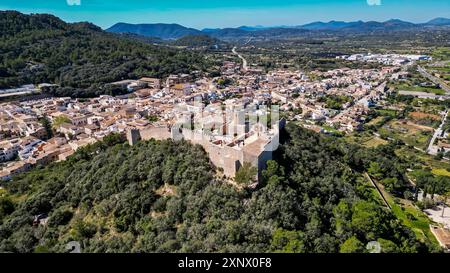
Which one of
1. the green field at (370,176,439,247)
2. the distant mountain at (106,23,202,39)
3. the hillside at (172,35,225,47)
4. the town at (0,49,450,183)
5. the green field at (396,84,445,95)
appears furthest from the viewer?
the distant mountain at (106,23,202,39)

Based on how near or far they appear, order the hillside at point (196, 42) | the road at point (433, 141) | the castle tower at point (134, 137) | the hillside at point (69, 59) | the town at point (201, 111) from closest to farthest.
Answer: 1. the town at point (201, 111)
2. the castle tower at point (134, 137)
3. the road at point (433, 141)
4. the hillside at point (69, 59)
5. the hillside at point (196, 42)

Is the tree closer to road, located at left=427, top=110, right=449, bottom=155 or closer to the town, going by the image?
the town

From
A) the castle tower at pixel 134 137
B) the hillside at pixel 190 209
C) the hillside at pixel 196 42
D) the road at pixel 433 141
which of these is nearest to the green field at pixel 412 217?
the hillside at pixel 190 209

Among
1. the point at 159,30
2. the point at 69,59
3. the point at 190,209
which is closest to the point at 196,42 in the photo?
the point at 69,59

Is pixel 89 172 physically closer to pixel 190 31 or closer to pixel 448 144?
pixel 448 144

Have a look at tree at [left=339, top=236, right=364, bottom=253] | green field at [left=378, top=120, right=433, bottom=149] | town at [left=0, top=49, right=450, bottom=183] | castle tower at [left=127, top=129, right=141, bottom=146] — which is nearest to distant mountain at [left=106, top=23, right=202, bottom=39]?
town at [left=0, top=49, right=450, bottom=183]

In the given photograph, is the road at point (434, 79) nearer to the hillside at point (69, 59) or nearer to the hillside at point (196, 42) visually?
the hillside at point (69, 59)
